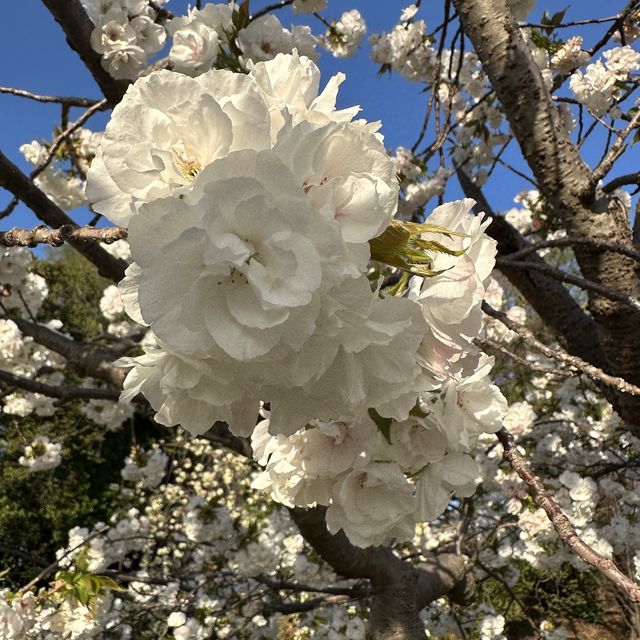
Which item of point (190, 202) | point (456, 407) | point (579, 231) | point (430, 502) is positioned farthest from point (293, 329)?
point (579, 231)

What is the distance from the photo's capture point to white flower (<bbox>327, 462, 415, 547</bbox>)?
0.83m

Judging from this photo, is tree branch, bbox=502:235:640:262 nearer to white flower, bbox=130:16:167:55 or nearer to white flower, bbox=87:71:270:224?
white flower, bbox=87:71:270:224

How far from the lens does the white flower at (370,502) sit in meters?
0.83

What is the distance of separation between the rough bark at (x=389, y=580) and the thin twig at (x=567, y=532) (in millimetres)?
1647

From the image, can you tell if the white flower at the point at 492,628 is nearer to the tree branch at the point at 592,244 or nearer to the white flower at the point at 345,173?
the tree branch at the point at 592,244

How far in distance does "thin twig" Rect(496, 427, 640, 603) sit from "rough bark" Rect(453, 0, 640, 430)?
1.21 metres

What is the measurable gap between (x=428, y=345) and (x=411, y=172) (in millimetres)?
3155

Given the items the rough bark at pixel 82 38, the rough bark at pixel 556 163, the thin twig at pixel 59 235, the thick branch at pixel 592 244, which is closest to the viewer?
the thin twig at pixel 59 235

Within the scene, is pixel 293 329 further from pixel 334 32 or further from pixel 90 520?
pixel 90 520

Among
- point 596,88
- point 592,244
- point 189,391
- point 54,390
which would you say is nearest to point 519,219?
point 596,88

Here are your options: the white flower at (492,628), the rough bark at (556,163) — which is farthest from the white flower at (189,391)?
the white flower at (492,628)

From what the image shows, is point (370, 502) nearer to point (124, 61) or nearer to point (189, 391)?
point (189, 391)

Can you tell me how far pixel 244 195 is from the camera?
0.51 m

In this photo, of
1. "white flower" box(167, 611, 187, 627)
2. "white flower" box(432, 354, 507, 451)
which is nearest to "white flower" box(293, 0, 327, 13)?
"white flower" box(432, 354, 507, 451)
